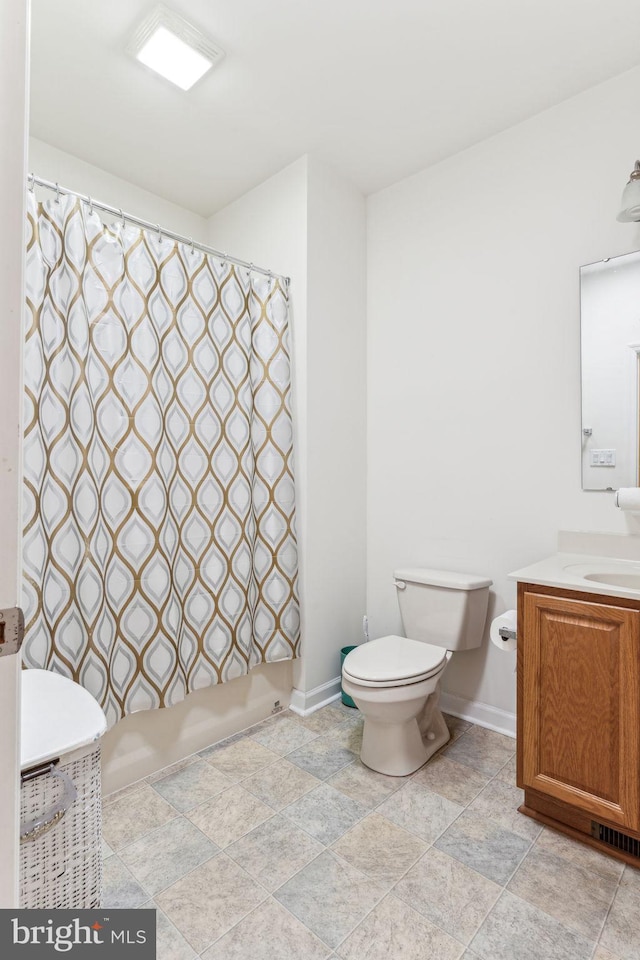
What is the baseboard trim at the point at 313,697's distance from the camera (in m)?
2.31

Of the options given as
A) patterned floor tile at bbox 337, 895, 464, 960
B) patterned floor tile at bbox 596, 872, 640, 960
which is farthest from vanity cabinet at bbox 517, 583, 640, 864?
patterned floor tile at bbox 337, 895, 464, 960

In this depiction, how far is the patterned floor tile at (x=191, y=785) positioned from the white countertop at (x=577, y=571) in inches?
51.5

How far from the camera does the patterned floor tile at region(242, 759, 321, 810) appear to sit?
5.63ft

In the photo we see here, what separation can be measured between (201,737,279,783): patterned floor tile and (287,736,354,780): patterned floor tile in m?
0.10

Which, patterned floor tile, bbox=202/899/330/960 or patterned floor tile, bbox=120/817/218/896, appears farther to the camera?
patterned floor tile, bbox=120/817/218/896

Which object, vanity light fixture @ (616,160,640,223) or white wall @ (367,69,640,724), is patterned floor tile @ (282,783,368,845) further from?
vanity light fixture @ (616,160,640,223)

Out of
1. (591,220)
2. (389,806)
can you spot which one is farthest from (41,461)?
(591,220)

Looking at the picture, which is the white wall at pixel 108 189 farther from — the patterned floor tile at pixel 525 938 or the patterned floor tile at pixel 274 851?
the patterned floor tile at pixel 525 938

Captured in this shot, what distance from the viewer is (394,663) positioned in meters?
1.87

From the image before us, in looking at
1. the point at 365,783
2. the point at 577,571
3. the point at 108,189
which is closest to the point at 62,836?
the point at 365,783

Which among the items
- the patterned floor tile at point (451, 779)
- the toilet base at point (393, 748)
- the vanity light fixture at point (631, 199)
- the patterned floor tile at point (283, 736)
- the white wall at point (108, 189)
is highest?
the white wall at point (108, 189)

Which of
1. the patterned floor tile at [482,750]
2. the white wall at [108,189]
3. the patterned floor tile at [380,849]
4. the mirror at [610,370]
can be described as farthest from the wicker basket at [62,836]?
the white wall at [108,189]

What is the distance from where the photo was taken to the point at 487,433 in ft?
7.26

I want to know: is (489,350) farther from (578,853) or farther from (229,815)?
(229,815)
